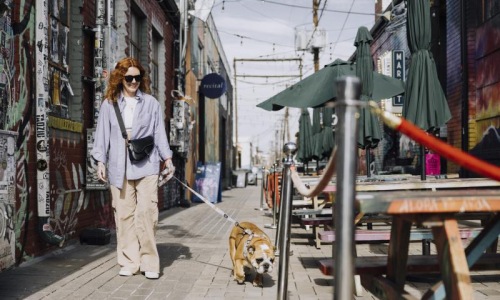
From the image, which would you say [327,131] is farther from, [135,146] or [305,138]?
[135,146]

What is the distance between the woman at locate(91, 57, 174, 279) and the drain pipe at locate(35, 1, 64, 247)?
2.59 feet

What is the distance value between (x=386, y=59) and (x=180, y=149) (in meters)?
8.13

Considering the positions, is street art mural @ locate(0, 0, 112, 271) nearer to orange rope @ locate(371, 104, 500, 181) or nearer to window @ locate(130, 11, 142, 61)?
orange rope @ locate(371, 104, 500, 181)

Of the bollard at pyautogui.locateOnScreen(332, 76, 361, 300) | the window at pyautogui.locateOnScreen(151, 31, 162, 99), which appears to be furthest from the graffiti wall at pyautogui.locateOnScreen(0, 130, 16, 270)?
the window at pyautogui.locateOnScreen(151, 31, 162, 99)

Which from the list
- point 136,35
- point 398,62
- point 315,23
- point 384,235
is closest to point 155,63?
point 136,35

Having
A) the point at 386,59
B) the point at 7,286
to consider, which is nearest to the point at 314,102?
the point at 7,286

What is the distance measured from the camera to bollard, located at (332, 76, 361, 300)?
196 cm

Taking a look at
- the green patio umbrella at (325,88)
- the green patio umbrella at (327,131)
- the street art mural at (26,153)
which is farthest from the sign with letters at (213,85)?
the street art mural at (26,153)

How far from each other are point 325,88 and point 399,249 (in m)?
6.22

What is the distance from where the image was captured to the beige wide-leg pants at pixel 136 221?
17.7 feet

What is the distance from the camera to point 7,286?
15.7 ft

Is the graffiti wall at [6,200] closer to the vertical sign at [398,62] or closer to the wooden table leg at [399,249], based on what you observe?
the wooden table leg at [399,249]

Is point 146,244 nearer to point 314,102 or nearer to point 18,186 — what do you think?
point 18,186

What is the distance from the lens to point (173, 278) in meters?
5.35
